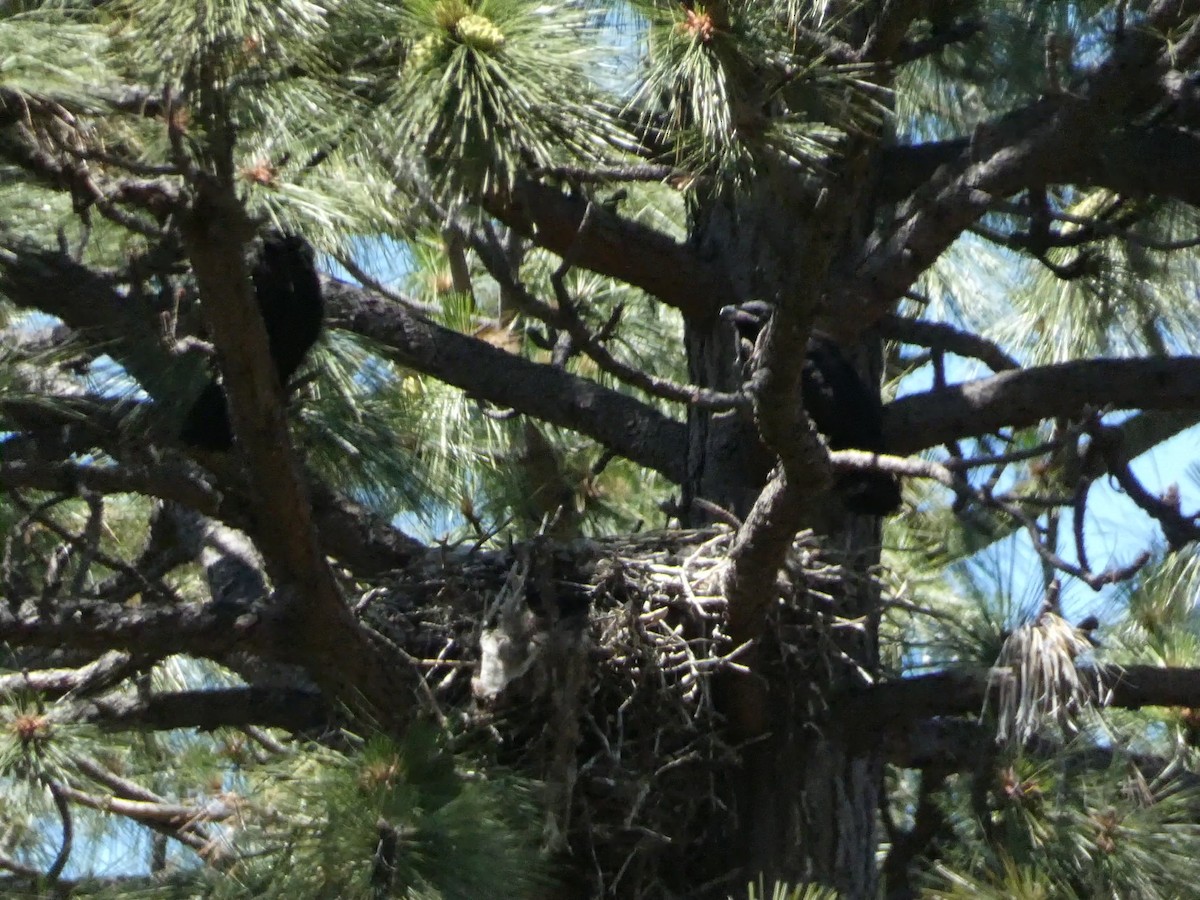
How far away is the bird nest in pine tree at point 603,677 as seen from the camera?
109 inches

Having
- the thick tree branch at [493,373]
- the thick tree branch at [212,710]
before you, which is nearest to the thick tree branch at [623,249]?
the thick tree branch at [493,373]

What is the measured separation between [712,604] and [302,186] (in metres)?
1.04

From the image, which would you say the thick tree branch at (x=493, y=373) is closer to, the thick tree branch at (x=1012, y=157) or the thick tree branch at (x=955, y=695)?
the thick tree branch at (x=1012, y=157)

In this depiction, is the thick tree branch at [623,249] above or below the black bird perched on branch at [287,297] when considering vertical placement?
above

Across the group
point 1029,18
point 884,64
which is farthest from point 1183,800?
point 1029,18

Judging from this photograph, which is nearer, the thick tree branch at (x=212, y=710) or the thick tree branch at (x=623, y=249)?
the thick tree branch at (x=212, y=710)

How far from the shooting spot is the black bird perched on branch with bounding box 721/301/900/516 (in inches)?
127

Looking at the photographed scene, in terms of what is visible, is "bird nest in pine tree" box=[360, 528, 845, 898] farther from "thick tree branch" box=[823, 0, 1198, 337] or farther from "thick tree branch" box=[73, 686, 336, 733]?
"thick tree branch" box=[823, 0, 1198, 337]

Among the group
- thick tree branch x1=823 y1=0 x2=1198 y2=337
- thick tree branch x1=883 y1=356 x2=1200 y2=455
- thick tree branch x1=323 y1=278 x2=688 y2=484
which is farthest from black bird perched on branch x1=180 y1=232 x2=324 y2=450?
thick tree branch x1=883 y1=356 x2=1200 y2=455

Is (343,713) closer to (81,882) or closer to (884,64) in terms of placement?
(81,882)

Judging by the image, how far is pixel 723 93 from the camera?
6.75 feet

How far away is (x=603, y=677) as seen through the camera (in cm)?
286


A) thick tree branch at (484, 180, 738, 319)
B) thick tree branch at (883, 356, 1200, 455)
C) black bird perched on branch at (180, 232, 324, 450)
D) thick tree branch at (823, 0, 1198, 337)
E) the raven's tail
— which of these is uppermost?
thick tree branch at (484, 180, 738, 319)

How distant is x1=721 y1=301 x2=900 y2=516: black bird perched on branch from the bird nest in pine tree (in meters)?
0.25
